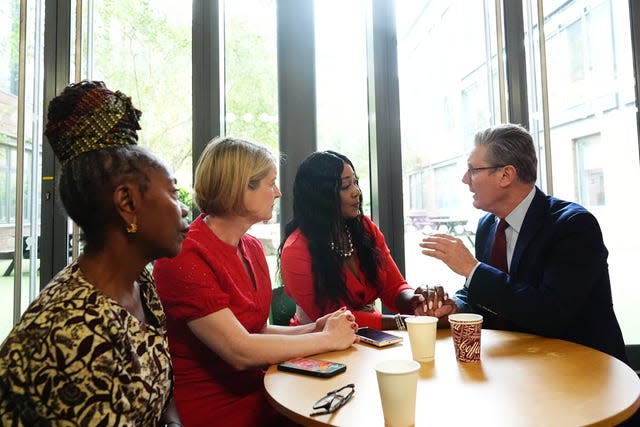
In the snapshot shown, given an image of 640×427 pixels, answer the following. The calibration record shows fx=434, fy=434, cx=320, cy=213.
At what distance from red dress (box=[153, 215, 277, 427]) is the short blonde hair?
0.28ft

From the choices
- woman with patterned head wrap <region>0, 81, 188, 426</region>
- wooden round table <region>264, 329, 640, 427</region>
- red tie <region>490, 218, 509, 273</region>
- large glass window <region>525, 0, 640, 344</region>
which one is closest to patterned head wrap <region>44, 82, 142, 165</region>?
woman with patterned head wrap <region>0, 81, 188, 426</region>

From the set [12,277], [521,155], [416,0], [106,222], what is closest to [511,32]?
[416,0]

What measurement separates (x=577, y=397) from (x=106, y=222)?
1023 millimetres

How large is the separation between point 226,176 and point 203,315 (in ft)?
1.46

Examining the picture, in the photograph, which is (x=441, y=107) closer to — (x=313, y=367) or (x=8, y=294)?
(x=313, y=367)

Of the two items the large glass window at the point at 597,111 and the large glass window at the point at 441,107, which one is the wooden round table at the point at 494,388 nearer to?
the large glass window at the point at 441,107

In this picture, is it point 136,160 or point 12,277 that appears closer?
point 136,160

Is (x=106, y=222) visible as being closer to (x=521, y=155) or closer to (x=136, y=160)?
(x=136, y=160)

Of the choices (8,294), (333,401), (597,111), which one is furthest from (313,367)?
(597,111)

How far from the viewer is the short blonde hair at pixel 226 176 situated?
1369 millimetres

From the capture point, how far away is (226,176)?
4.50ft

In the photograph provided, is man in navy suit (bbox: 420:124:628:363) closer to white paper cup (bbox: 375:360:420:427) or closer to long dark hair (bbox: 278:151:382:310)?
long dark hair (bbox: 278:151:382:310)

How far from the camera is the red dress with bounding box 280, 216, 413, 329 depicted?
1.74 metres

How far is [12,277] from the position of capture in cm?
219
